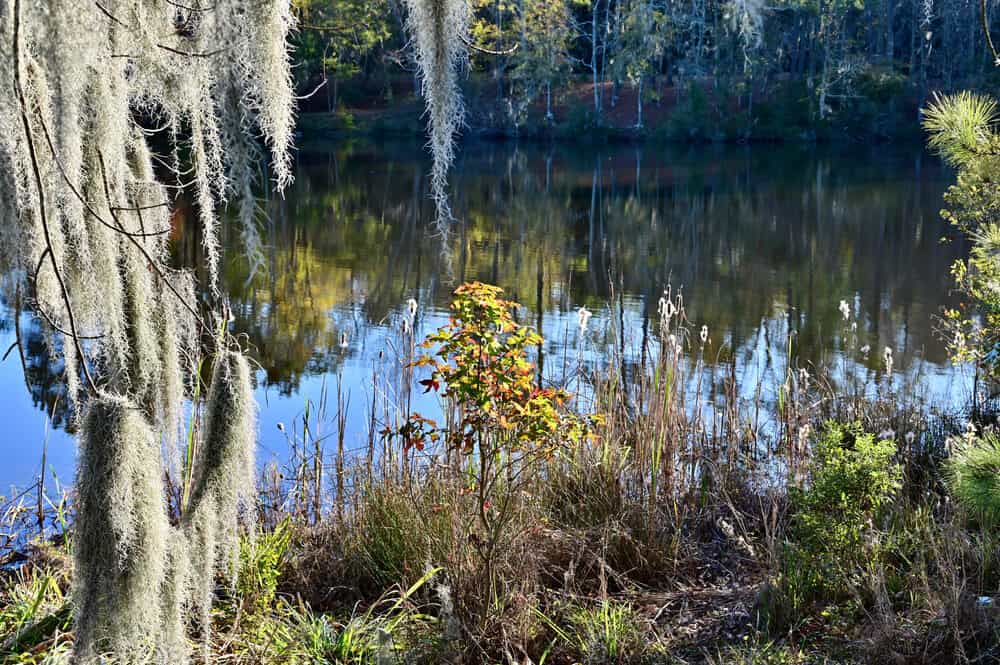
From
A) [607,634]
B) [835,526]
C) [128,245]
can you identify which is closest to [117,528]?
[128,245]

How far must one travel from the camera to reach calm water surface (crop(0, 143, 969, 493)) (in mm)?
8734

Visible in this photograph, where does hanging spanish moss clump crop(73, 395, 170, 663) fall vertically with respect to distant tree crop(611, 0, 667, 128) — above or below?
below

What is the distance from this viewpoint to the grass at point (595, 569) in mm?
3529

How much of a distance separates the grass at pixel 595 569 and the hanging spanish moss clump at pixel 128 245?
1.21m

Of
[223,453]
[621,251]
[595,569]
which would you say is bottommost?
[621,251]

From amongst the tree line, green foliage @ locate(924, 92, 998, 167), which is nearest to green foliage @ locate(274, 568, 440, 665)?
green foliage @ locate(924, 92, 998, 167)

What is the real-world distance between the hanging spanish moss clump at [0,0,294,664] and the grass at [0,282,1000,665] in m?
1.21

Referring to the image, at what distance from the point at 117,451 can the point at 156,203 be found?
3.34 feet

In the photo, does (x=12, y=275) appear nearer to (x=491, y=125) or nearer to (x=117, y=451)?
(x=117, y=451)

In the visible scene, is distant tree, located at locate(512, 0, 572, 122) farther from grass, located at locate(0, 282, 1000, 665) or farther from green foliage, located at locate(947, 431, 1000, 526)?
green foliage, located at locate(947, 431, 1000, 526)

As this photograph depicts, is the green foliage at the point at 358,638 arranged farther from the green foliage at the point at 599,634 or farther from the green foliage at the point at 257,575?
the green foliage at the point at 599,634

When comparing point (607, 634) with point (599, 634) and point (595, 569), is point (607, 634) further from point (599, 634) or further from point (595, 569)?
point (595, 569)

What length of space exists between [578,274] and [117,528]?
1352cm

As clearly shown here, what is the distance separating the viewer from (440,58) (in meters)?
2.34
